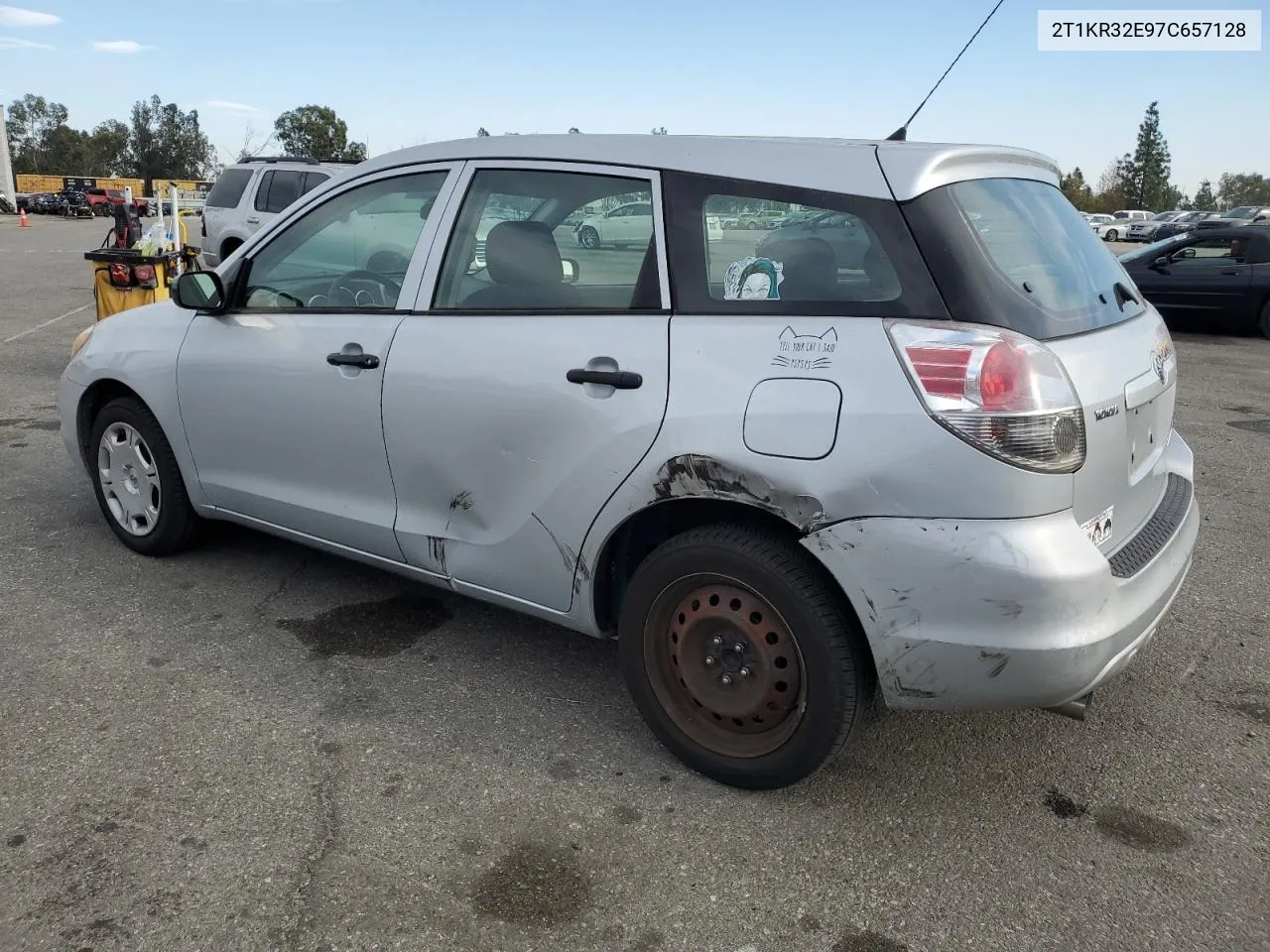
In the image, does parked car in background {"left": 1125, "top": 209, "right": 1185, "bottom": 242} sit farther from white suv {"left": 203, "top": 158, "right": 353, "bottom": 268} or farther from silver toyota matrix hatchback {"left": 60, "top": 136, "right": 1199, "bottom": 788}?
silver toyota matrix hatchback {"left": 60, "top": 136, "right": 1199, "bottom": 788}

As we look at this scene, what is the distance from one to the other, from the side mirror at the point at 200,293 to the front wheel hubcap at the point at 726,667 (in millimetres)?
2212

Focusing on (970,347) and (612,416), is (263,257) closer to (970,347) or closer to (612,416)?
(612,416)

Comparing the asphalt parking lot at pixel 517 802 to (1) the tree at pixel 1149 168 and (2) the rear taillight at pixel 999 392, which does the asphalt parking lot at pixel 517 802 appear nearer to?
(2) the rear taillight at pixel 999 392

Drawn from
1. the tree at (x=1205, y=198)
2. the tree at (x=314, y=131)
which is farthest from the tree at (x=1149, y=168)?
the tree at (x=314, y=131)

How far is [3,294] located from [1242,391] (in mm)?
15889

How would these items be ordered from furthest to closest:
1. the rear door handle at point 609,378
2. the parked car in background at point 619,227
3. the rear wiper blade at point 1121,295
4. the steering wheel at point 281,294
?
the steering wheel at point 281,294
the rear wiper blade at point 1121,295
the parked car in background at point 619,227
the rear door handle at point 609,378

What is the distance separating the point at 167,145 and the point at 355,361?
132 meters

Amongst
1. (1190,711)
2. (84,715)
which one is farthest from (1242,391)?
(84,715)

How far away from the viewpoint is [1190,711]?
3.42 meters

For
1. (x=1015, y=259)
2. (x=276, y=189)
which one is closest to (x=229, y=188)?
(x=276, y=189)

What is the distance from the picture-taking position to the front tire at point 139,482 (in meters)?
4.35

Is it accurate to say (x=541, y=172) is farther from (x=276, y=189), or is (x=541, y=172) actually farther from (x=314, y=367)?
(x=276, y=189)

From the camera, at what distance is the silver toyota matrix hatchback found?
2.47 metres

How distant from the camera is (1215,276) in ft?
44.2
